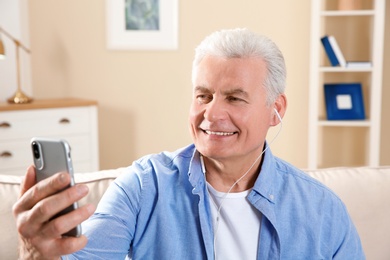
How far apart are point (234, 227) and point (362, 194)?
0.50 m

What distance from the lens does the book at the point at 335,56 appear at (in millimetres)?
4090

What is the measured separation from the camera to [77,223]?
89 cm

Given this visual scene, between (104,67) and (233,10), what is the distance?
1069 millimetres

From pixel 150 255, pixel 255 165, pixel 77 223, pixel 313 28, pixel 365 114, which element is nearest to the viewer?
pixel 77 223

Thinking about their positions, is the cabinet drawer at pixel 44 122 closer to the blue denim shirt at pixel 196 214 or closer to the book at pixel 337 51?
the book at pixel 337 51

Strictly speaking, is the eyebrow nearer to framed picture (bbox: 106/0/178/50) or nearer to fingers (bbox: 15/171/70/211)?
fingers (bbox: 15/171/70/211)

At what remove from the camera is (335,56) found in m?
4.12

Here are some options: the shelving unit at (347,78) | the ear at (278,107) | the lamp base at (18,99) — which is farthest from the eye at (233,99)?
the shelving unit at (347,78)

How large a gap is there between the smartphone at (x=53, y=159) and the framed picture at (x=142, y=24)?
3.43m

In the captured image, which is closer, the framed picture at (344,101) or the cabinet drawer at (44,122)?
the cabinet drawer at (44,122)

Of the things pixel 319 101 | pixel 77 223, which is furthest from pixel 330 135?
pixel 77 223

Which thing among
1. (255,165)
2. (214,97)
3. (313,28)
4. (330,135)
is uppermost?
(313,28)

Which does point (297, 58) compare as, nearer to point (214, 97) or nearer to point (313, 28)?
point (313, 28)

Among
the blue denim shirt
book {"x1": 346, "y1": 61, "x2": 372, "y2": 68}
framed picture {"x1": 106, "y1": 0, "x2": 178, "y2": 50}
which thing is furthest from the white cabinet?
the blue denim shirt
